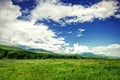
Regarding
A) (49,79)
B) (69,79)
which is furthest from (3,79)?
(69,79)

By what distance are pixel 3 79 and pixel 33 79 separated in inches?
105

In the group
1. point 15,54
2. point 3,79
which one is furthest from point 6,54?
point 3,79

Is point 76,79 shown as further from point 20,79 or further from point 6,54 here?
point 6,54

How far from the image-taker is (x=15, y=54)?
5886 inches

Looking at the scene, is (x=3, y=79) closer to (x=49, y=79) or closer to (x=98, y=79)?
(x=49, y=79)

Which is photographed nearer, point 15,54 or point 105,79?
point 105,79

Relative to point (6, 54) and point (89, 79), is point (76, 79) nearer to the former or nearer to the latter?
point (89, 79)

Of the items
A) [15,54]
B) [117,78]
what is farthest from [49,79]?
[15,54]

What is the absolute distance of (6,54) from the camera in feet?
488

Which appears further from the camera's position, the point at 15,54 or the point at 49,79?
the point at 15,54

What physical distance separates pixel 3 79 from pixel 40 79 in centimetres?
330

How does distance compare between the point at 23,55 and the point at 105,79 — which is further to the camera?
the point at 23,55

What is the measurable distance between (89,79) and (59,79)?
256 cm

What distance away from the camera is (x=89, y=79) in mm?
14711
